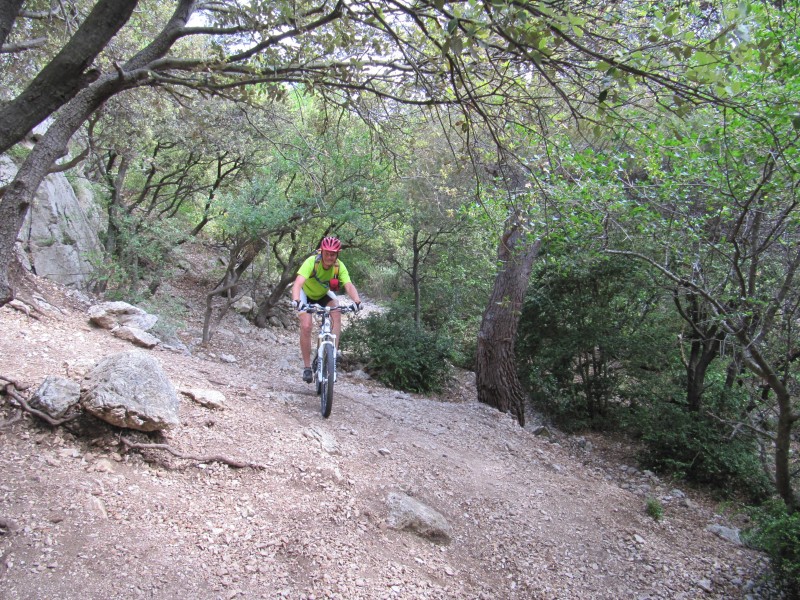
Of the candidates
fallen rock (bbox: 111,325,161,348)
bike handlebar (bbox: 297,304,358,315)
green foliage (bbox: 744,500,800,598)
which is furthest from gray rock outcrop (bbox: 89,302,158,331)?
green foliage (bbox: 744,500,800,598)

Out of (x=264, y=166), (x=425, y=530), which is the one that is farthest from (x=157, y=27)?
(x=425, y=530)

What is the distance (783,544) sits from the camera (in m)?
3.28

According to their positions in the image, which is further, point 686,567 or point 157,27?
point 157,27

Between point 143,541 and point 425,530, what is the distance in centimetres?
174

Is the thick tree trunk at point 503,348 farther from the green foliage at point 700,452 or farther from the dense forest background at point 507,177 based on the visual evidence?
the green foliage at point 700,452

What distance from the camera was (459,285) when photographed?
1132 centimetres

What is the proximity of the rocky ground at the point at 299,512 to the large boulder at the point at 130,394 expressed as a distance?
16 cm

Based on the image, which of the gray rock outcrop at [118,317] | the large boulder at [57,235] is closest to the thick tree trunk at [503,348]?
the gray rock outcrop at [118,317]

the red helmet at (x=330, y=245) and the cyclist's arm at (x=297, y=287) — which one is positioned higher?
the red helmet at (x=330, y=245)

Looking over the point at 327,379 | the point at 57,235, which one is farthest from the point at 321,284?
the point at 57,235

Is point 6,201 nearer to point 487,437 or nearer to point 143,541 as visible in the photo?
point 143,541

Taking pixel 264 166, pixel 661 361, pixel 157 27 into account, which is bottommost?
pixel 661 361

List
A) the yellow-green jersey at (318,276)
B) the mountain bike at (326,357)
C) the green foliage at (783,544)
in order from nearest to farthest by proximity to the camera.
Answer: the green foliage at (783,544), the mountain bike at (326,357), the yellow-green jersey at (318,276)

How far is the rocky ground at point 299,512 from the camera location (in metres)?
2.37
